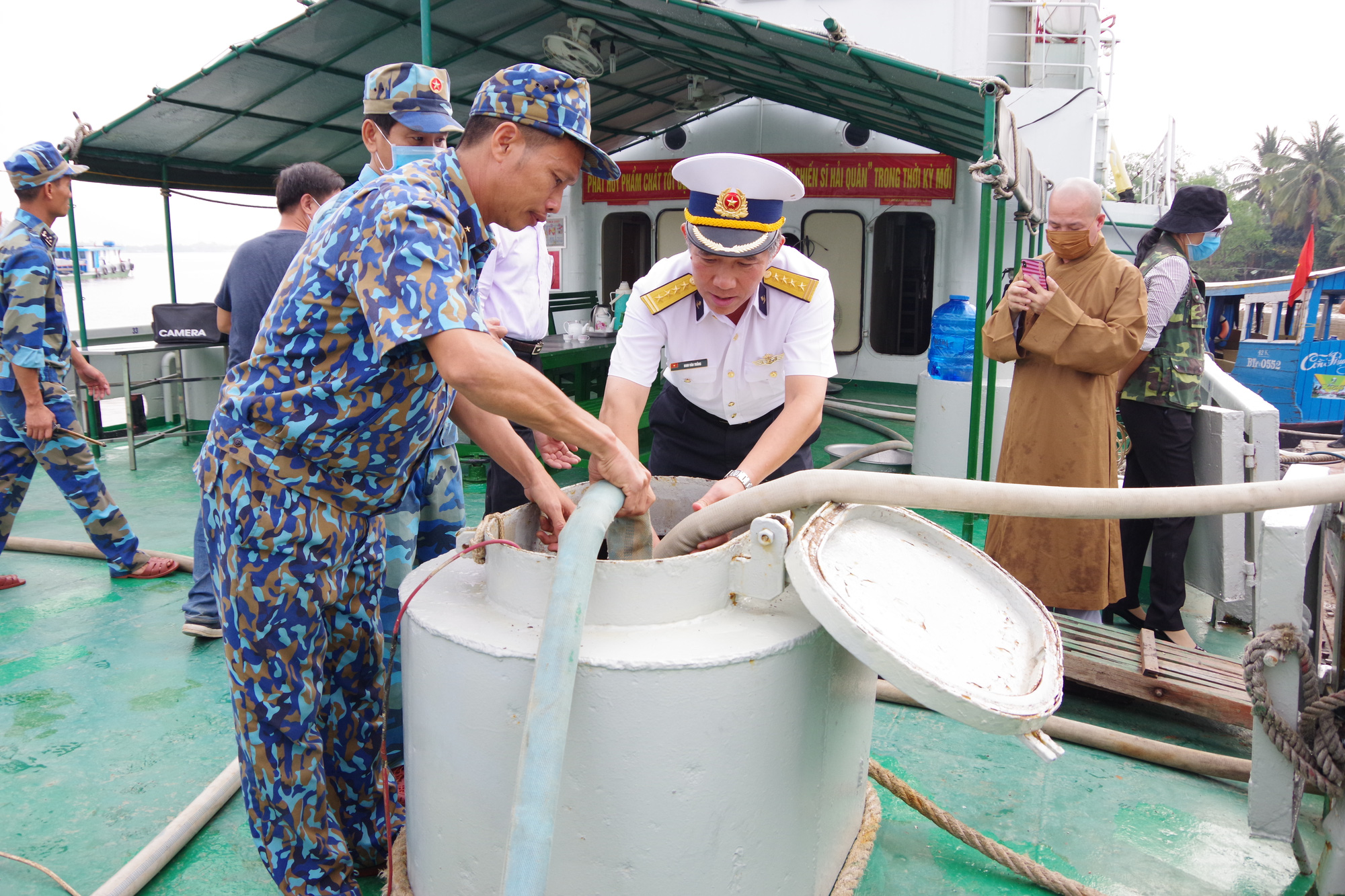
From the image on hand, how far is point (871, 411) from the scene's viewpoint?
30.9ft

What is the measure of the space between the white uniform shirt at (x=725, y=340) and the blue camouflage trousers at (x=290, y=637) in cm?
111

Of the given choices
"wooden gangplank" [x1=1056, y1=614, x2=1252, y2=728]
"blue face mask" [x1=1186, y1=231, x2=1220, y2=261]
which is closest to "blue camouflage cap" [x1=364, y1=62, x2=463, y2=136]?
"wooden gangplank" [x1=1056, y1=614, x2=1252, y2=728]

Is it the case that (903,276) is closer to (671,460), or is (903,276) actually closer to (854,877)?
(671,460)

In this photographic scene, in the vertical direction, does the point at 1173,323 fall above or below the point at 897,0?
below

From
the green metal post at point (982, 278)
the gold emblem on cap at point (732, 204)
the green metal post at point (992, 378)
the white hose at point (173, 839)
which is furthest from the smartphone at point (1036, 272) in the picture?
the white hose at point (173, 839)

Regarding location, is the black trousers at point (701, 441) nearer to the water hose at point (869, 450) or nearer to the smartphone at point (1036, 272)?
the smartphone at point (1036, 272)

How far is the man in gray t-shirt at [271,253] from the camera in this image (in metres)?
3.38

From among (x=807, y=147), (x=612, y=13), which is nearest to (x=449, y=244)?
(x=612, y=13)

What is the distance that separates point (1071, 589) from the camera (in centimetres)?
391

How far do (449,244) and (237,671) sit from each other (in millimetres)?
1046

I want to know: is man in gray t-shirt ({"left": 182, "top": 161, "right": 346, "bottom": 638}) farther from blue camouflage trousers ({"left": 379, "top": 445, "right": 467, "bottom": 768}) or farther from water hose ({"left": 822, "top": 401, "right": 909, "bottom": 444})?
water hose ({"left": 822, "top": 401, "right": 909, "bottom": 444})

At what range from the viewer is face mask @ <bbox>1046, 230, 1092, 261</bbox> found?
3764mm

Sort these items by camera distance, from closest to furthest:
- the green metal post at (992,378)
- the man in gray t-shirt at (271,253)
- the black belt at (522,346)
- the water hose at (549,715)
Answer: the water hose at (549,715), the man in gray t-shirt at (271,253), the black belt at (522,346), the green metal post at (992,378)

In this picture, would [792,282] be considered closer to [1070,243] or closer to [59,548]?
[1070,243]
